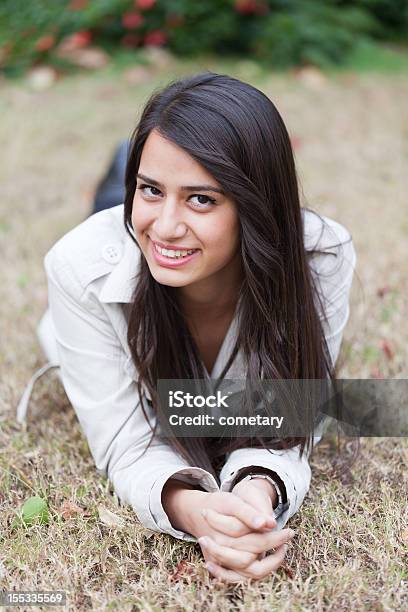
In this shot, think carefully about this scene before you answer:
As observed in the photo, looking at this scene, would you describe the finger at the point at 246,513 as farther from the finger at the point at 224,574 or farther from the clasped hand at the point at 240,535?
the finger at the point at 224,574

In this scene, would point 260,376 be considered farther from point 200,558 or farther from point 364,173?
point 364,173

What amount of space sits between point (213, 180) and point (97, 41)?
5866mm

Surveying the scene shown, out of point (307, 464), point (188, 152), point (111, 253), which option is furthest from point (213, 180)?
point (307, 464)

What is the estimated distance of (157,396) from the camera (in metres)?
2.12

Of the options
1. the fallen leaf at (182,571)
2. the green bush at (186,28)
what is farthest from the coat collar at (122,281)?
the green bush at (186,28)

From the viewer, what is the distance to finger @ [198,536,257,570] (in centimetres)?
168

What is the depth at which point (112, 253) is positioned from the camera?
82.6 inches

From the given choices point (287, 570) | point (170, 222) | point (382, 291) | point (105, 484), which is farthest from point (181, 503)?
point (382, 291)

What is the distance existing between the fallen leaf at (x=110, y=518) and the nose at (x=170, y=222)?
0.72 meters

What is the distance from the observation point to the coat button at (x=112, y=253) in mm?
2080

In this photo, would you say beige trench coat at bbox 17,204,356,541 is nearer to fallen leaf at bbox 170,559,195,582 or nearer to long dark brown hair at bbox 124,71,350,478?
long dark brown hair at bbox 124,71,350,478

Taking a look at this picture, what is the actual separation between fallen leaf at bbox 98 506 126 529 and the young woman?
50 mm

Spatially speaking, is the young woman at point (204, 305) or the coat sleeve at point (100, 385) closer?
the young woman at point (204, 305)

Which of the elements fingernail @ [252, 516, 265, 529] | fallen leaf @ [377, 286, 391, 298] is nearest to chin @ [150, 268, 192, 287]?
fingernail @ [252, 516, 265, 529]
